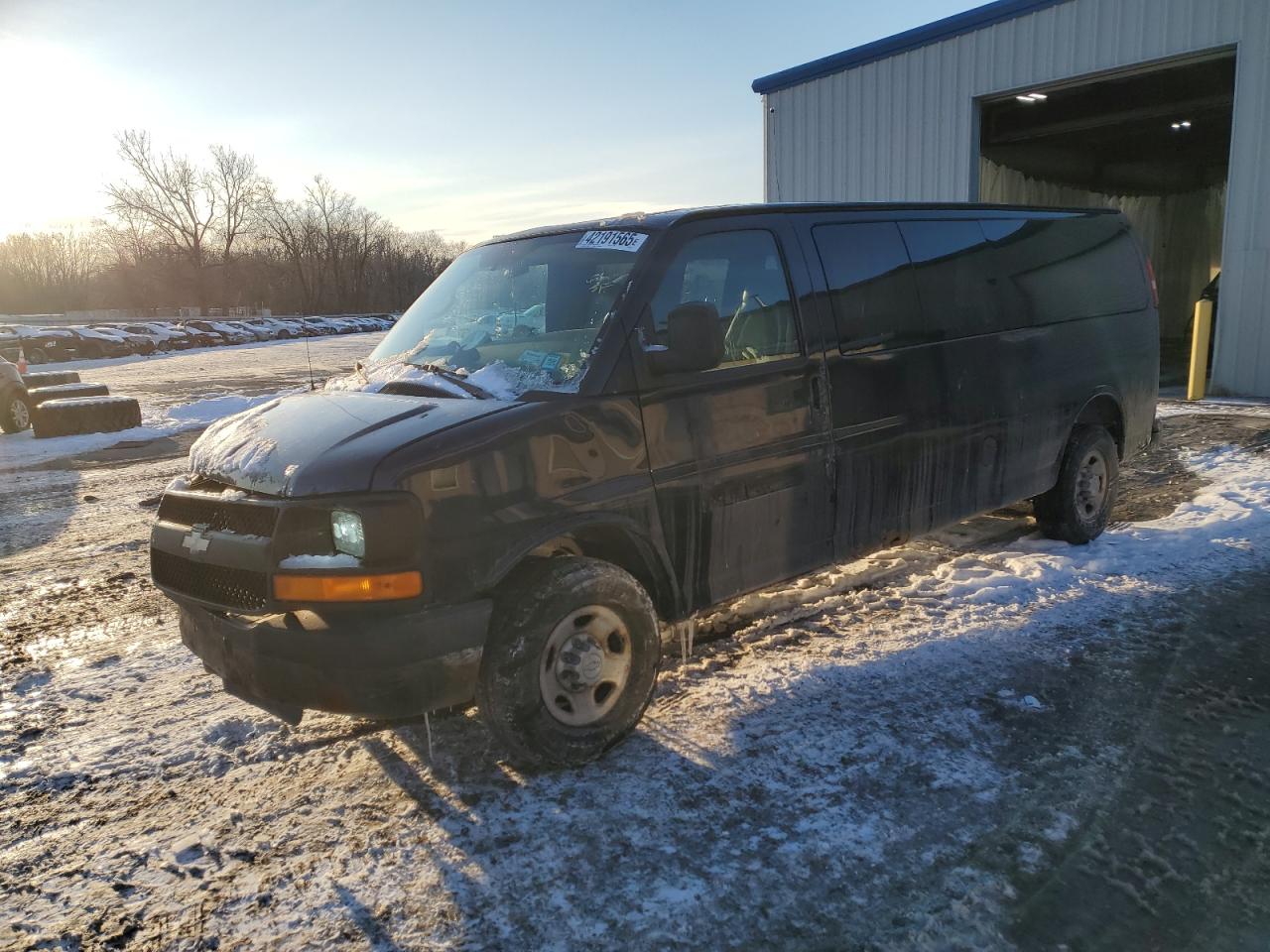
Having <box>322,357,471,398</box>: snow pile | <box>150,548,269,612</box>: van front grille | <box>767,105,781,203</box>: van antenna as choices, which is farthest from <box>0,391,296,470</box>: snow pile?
<box>767,105,781,203</box>: van antenna

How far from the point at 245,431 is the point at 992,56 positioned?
46.1 feet

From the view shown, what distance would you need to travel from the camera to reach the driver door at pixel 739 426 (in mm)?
3447

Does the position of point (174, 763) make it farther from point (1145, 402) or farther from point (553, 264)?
point (1145, 402)

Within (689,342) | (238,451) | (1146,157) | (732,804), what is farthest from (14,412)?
(1146,157)

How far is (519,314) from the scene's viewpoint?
378 cm

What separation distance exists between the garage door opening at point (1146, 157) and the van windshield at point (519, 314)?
483 inches

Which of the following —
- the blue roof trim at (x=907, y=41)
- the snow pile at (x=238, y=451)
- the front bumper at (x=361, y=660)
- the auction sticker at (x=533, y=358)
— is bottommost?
the front bumper at (x=361, y=660)

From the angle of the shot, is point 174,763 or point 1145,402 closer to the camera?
point 174,763

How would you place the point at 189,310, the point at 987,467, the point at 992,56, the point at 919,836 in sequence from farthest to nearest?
the point at 189,310 → the point at 992,56 → the point at 987,467 → the point at 919,836

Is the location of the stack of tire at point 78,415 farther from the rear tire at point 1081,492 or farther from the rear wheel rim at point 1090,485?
the rear wheel rim at point 1090,485

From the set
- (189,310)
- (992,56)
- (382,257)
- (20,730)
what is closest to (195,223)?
(189,310)

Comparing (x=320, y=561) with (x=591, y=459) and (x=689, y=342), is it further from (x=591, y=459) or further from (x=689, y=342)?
(x=689, y=342)

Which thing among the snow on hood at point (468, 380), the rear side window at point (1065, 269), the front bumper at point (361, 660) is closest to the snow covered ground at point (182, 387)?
the snow on hood at point (468, 380)

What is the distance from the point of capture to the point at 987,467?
4.92 m
